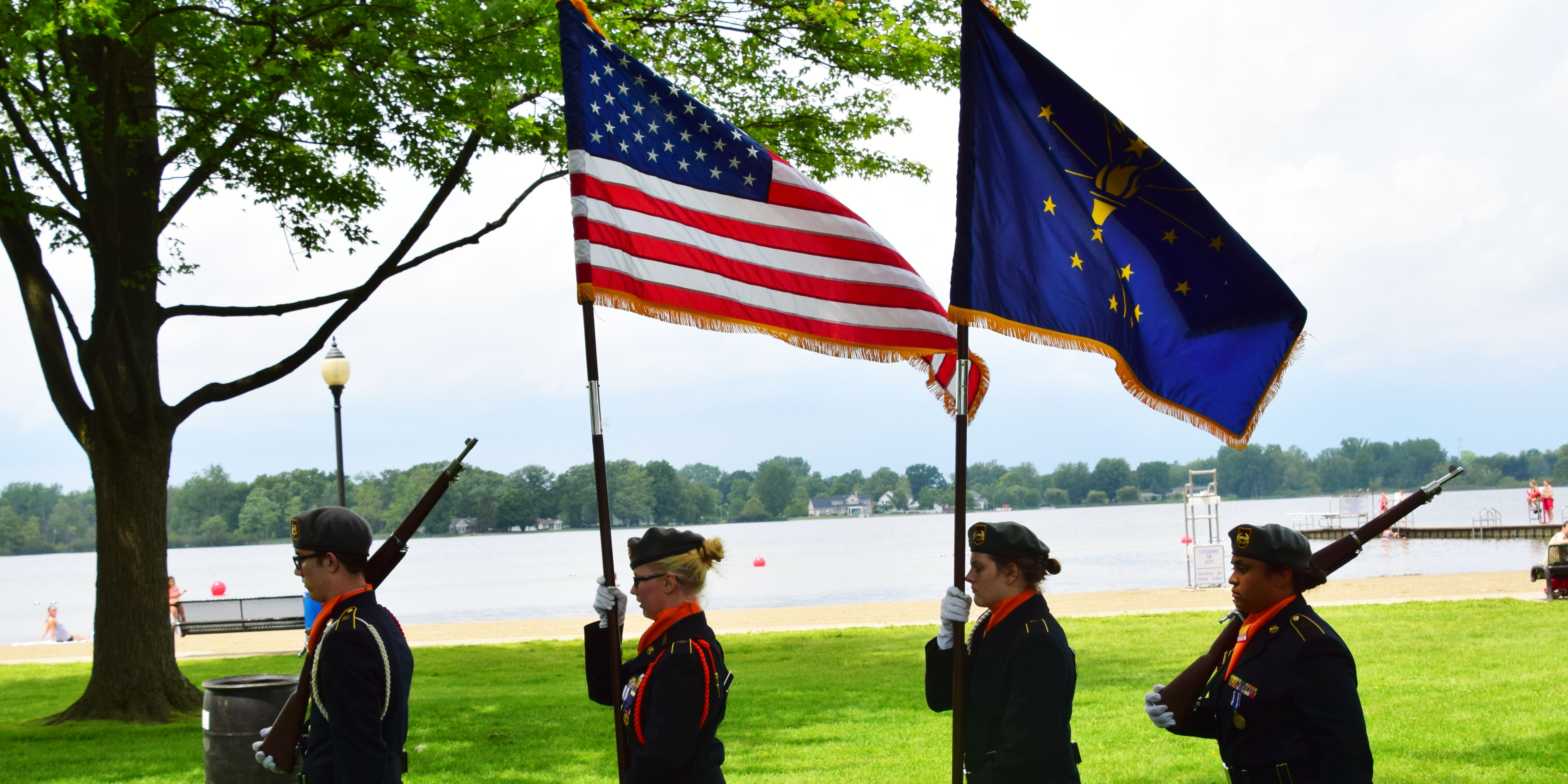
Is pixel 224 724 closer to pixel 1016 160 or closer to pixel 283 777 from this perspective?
pixel 283 777

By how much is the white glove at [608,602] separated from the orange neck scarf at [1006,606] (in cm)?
135

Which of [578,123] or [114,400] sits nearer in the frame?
[578,123]

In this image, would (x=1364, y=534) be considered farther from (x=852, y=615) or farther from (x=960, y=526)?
(x=852, y=615)

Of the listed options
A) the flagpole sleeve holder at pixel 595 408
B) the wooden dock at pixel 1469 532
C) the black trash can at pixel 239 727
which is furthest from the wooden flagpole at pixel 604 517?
the wooden dock at pixel 1469 532

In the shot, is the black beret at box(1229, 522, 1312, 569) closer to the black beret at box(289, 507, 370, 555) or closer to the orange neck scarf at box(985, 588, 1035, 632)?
the orange neck scarf at box(985, 588, 1035, 632)

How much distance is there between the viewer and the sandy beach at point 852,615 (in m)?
21.2

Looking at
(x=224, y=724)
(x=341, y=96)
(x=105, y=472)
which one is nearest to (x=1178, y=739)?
(x=224, y=724)

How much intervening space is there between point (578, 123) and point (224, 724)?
209 inches

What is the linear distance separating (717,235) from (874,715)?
23.9ft

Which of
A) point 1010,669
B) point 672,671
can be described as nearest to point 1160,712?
point 1010,669

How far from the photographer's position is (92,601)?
59562 millimetres

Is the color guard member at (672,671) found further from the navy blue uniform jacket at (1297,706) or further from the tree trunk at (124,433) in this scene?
the tree trunk at (124,433)

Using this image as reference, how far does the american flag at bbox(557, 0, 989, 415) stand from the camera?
17.6 feet

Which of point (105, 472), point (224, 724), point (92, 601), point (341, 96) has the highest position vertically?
point (341, 96)
